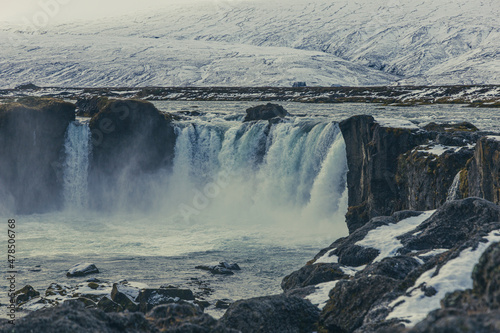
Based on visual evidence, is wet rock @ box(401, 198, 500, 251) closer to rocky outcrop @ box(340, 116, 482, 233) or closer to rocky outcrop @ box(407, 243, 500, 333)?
rocky outcrop @ box(407, 243, 500, 333)


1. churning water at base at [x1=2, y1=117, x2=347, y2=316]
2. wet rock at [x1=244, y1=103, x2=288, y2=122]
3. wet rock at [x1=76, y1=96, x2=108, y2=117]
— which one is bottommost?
churning water at base at [x1=2, y1=117, x2=347, y2=316]

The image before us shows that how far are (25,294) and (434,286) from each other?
1980cm

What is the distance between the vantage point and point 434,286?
10508 mm

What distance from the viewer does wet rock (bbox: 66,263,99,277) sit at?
90.3 ft

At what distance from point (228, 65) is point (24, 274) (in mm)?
174930

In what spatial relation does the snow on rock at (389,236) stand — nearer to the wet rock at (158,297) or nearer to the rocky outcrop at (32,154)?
the wet rock at (158,297)

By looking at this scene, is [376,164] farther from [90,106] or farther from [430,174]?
[90,106]

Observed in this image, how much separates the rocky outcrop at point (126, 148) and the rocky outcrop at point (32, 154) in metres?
3.39

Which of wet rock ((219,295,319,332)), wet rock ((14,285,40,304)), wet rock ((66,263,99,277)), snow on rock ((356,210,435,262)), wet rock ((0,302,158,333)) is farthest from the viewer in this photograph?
wet rock ((66,263,99,277))

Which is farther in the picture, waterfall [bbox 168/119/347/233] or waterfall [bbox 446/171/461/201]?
waterfall [bbox 168/119/347/233]

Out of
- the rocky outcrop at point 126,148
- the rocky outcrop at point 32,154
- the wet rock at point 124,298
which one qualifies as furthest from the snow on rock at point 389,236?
the rocky outcrop at point 32,154

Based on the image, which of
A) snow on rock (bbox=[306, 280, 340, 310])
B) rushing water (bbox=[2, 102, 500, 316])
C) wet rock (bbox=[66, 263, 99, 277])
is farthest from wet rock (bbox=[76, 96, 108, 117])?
snow on rock (bbox=[306, 280, 340, 310])

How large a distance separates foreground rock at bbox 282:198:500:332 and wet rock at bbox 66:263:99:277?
1169cm

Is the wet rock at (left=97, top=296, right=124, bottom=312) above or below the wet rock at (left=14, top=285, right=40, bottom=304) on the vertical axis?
above
